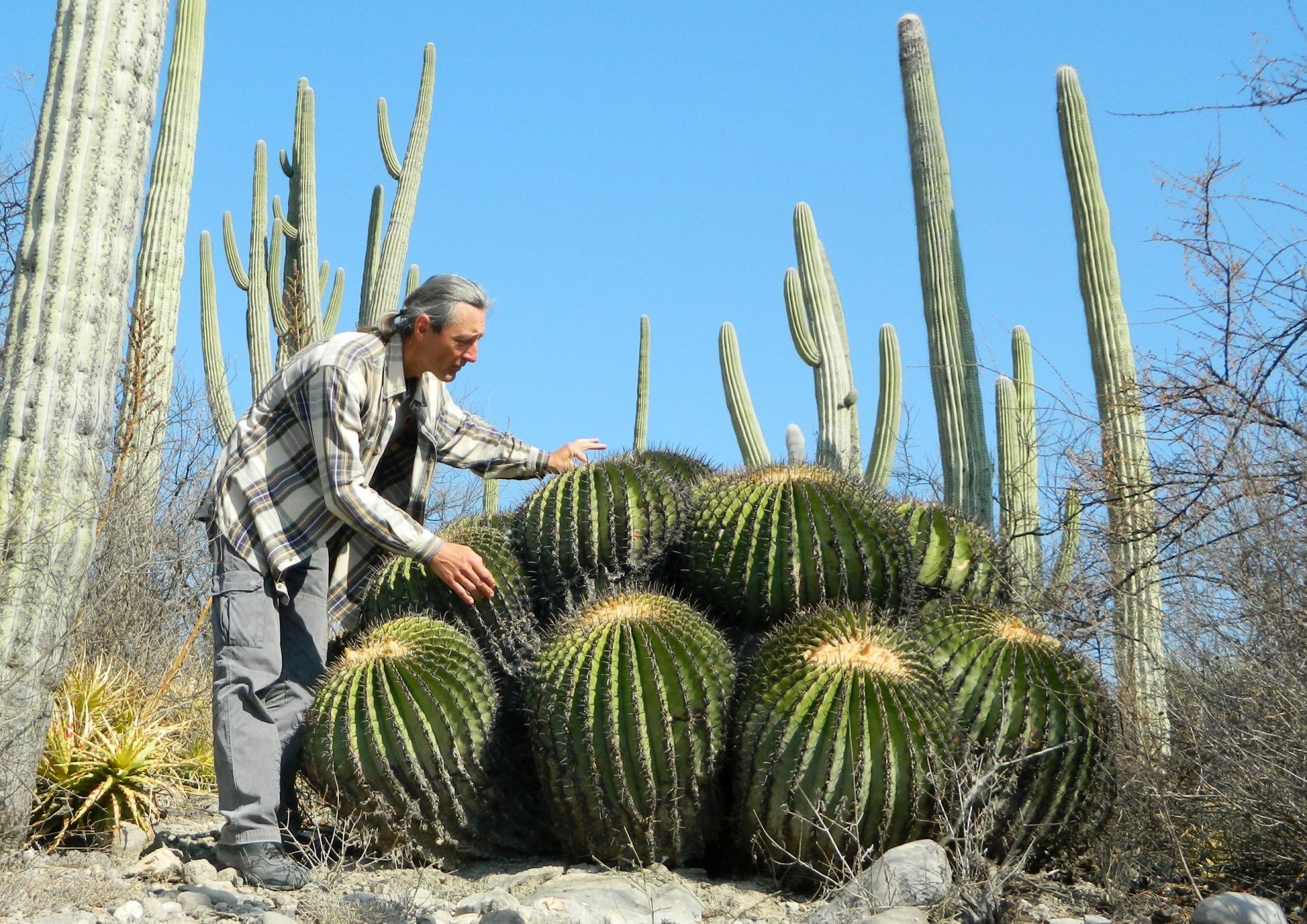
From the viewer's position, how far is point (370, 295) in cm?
1319

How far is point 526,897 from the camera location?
4.33 m

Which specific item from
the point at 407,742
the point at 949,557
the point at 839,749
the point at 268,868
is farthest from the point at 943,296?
the point at 268,868

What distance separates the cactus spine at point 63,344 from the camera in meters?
4.95

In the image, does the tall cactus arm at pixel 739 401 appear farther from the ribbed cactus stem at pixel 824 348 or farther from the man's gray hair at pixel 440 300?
the man's gray hair at pixel 440 300

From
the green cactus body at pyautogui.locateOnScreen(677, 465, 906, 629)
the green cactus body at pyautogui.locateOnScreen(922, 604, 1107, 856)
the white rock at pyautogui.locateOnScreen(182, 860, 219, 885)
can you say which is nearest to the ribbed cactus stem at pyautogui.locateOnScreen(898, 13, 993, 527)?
the green cactus body at pyautogui.locateOnScreen(677, 465, 906, 629)

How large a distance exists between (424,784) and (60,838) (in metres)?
1.53

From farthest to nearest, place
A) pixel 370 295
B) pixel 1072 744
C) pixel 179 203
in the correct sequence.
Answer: pixel 370 295
pixel 179 203
pixel 1072 744

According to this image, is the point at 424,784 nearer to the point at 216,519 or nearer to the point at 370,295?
the point at 216,519

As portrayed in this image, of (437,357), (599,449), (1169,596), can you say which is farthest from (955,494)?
(437,357)

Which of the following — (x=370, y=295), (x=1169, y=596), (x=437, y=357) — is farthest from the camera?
(x=370, y=295)

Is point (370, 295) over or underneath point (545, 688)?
over

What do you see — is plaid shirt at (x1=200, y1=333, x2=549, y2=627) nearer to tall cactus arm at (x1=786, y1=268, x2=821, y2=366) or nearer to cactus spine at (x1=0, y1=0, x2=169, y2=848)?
cactus spine at (x1=0, y1=0, x2=169, y2=848)

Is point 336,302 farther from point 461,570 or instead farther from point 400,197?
point 461,570

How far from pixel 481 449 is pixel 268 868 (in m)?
1.75
